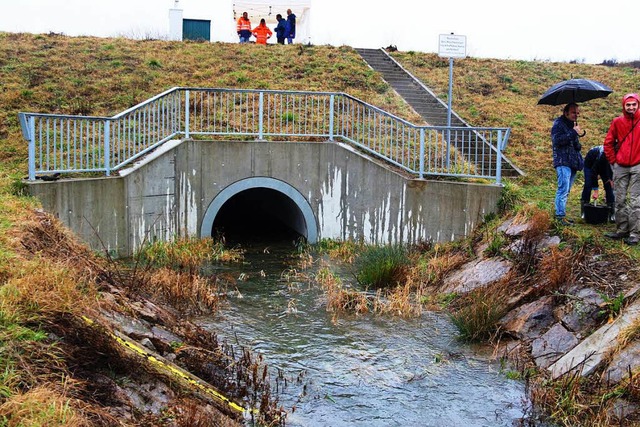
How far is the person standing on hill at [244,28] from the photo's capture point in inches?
1045

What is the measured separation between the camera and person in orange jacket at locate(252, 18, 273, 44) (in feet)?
87.4

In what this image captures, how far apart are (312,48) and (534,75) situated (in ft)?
28.8

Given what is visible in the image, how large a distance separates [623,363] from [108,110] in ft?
48.8

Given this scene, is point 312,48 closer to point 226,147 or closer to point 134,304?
point 226,147

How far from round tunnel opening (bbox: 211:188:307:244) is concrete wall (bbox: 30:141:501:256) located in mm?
1251

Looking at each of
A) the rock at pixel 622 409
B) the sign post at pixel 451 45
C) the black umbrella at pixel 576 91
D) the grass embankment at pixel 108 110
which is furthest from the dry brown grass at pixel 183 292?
the sign post at pixel 451 45

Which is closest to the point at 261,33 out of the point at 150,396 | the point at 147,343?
the point at 147,343

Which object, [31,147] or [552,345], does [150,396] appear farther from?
[31,147]

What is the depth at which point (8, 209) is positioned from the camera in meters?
9.25

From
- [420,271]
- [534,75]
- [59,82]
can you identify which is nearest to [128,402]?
[420,271]

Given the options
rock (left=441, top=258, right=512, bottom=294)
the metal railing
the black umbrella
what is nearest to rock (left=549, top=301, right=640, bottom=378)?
rock (left=441, top=258, right=512, bottom=294)

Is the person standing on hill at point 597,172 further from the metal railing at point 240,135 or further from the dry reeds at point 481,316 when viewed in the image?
the dry reeds at point 481,316

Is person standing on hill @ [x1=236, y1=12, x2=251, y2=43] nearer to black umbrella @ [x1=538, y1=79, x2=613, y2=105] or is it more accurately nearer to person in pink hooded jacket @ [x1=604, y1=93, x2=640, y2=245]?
black umbrella @ [x1=538, y1=79, x2=613, y2=105]

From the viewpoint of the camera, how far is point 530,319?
8.45m
